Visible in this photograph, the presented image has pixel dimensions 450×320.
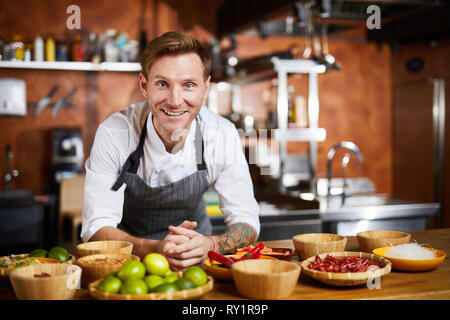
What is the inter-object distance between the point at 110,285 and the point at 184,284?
17 centimetres

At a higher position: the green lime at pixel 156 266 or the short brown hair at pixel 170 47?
the short brown hair at pixel 170 47

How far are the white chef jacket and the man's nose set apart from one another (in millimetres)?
266

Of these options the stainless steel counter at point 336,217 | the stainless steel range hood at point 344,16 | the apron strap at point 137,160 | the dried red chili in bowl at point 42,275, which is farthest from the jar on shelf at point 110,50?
the dried red chili in bowl at point 42,275

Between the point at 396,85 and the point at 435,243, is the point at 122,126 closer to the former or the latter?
the point at 435,243

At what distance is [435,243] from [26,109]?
404 centimetres

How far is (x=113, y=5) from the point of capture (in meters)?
5.06

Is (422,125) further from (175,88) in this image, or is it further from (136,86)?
(175,88)

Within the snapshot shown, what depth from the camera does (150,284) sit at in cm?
118

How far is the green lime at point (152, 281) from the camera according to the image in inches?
46.5

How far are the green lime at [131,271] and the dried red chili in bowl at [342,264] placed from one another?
18.0 inches

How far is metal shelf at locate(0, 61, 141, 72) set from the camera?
4549 millimetres

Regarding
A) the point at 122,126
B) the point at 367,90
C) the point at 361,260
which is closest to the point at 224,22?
the point at 367,90

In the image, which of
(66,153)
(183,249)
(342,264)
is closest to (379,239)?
(342,264)

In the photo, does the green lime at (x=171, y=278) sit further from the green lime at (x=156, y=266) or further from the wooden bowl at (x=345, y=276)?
the wooden bowl at (x=345, y=276)
